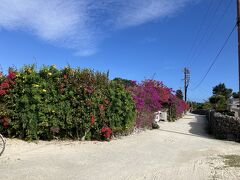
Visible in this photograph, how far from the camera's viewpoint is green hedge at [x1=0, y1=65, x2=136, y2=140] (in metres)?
10.3

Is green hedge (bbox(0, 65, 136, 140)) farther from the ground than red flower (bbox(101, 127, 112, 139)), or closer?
farther from the ground

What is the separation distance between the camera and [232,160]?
9.03 m

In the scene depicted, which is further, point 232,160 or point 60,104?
point 60,104

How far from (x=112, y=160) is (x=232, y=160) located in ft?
11.5

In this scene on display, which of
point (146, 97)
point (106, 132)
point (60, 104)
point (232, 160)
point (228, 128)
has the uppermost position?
point (146, 97)

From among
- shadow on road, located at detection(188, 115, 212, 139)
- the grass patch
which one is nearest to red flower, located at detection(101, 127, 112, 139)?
the grass patch

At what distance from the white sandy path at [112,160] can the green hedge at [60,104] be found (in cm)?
57

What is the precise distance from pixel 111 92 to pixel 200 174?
210 inches

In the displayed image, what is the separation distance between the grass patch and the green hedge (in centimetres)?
422

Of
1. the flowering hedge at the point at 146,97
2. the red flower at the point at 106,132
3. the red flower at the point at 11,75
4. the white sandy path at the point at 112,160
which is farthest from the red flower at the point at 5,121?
the flowering hedge at the point at 146,97

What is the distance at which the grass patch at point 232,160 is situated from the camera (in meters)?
8.39

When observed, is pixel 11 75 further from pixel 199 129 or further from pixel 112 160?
pixel 199 129

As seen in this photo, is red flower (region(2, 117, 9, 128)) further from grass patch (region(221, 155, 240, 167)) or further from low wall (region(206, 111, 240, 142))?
low wall (region(206, 111, 240, 142))

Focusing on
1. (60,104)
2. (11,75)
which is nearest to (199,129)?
(60,104)
